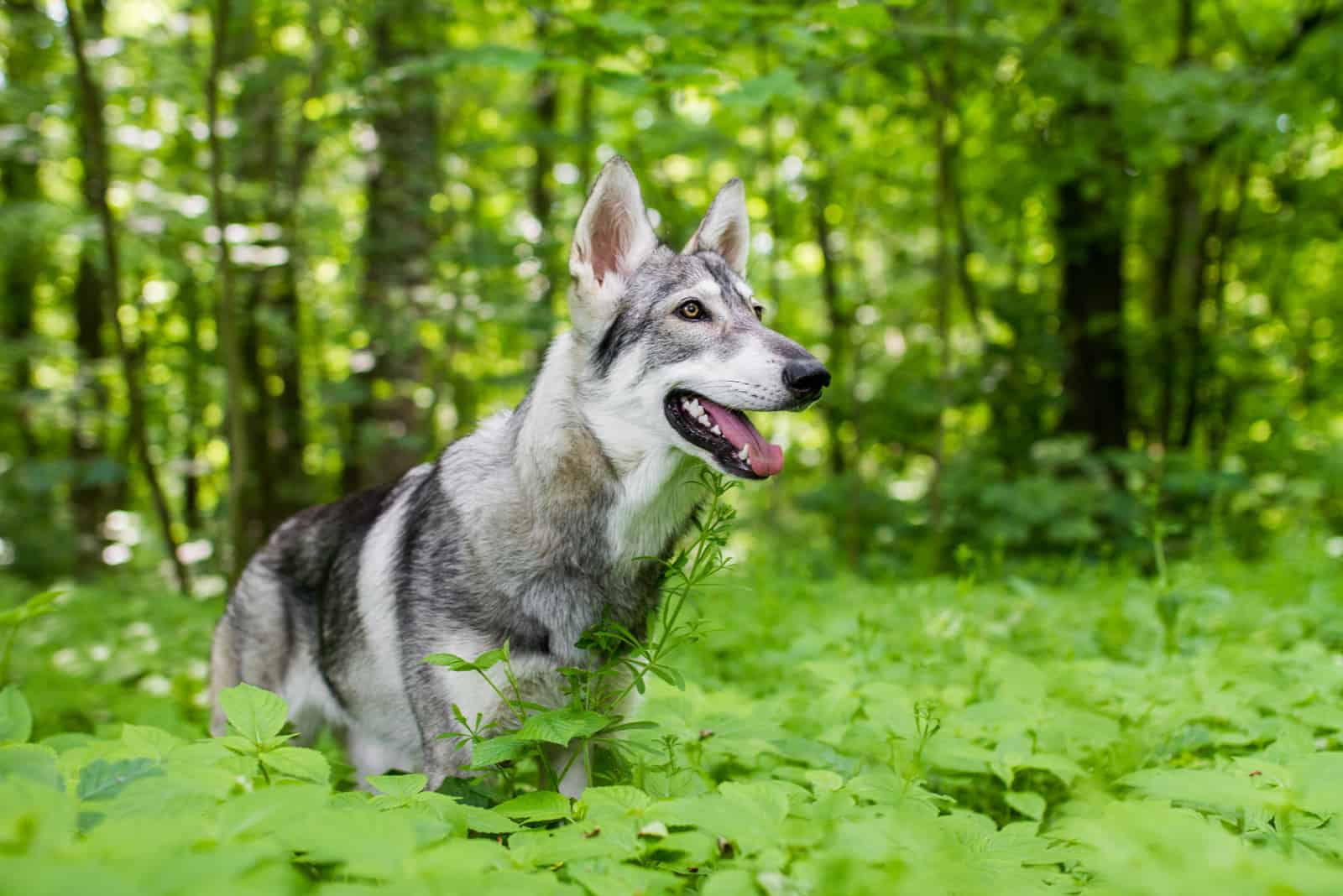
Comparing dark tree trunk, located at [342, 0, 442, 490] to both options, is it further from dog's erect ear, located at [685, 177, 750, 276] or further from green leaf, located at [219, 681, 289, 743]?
green leaf, located at [219, 681, 289, 743]

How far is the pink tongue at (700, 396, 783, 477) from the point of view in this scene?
2643 mm

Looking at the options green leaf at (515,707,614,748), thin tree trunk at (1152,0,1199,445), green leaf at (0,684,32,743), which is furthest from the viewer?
thin tree trunk at (1152,0,1199,445)

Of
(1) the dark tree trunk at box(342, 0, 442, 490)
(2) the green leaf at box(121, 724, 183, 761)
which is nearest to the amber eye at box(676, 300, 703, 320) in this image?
(2) the green leaf at box(121, 724, 183, 761)

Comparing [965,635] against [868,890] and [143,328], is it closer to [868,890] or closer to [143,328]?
[868,890]

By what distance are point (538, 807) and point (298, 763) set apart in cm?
53

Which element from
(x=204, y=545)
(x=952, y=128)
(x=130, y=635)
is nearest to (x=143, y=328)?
(x=204, y=545)

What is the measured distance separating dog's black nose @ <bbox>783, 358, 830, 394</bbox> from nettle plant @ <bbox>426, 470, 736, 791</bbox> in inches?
14.5

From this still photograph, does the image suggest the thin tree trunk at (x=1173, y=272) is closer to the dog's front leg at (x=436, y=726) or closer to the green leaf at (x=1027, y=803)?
the green leaf at (x=1027, y=803)

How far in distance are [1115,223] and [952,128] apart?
2.54 metres

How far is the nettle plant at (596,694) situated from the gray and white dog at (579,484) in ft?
0.27

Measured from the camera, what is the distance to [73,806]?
1314 millimetres

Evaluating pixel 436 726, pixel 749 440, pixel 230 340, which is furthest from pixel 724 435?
pixel 230 340

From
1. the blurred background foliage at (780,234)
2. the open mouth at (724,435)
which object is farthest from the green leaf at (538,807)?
the blurred background foliage at (780,234)

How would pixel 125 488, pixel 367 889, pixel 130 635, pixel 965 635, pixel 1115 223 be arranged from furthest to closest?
pixel 125 488 < pixel 1115 223 < pixel 130 635 < pixel 965 635 < pixel 367 889
